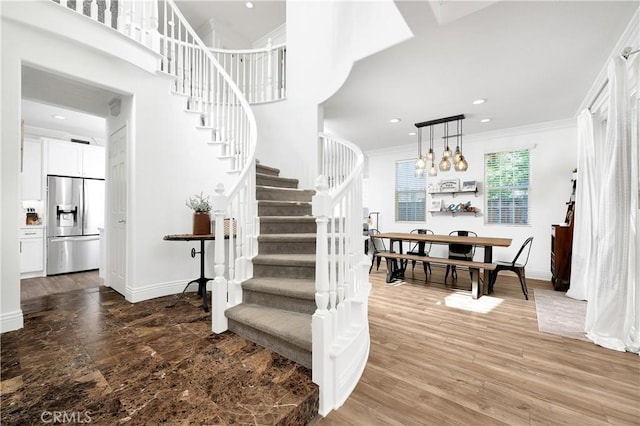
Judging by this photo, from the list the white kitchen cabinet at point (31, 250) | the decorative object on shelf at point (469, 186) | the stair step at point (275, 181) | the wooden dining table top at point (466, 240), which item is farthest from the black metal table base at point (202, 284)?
the decorative object on shelf at point (469, 186)

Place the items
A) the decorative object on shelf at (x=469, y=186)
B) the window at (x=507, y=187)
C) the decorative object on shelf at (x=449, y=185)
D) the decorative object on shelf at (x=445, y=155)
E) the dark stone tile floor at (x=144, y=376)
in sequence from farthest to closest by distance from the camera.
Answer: the decorative object on shelf at (x=449, y=185) → the decorative object on shelf at (x=469, y=186) → the window at (x=507, y=187) → the decorative object on shelf at (x=445, y=155) → the dark stone tile floor at (x=144, y=376)

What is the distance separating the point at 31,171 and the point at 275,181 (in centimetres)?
472

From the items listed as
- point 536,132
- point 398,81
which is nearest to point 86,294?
point 398,81

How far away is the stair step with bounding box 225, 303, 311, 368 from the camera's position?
1796mm

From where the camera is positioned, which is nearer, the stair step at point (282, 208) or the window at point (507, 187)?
the stair step at point (282, 208)

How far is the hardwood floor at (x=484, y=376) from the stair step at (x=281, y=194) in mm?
1764

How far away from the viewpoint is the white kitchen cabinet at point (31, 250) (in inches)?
177

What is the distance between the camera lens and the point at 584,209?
3.62 metres

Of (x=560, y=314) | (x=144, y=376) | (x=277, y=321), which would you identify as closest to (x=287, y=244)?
(x=277, y=321)

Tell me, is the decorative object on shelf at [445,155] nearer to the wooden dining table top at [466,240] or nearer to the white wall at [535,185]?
the white wall at [535,185]

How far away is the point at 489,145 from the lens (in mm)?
5543

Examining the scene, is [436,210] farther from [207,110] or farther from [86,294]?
[86,294]

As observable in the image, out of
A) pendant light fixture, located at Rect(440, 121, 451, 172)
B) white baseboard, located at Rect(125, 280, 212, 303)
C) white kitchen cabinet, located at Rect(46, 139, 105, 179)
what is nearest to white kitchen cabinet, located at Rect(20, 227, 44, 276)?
white kitchen cabinet, located at Rect(46, 139, 105, 179)

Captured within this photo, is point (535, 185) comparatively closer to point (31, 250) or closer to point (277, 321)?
point (277, 321)
